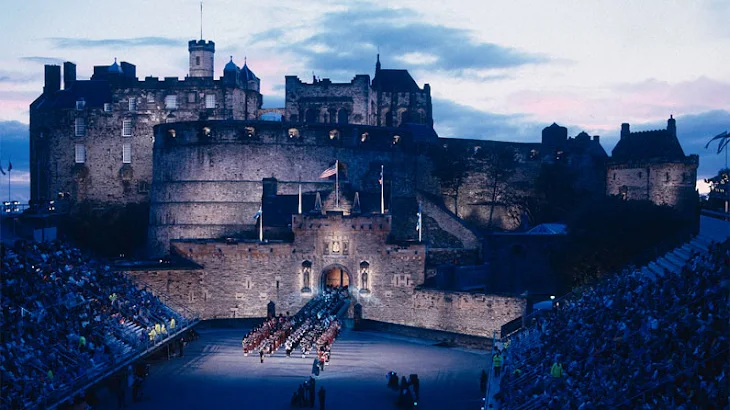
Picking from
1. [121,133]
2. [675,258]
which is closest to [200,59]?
[121,133]

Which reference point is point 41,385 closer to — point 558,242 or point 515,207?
point 558,242

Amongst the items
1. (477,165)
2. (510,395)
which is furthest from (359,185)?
(510,395)

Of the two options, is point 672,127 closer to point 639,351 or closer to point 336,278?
point 336,278

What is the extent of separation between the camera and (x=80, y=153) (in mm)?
65875

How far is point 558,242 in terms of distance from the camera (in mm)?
51281

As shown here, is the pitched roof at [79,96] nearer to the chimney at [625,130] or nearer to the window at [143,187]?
the window at [143,187]

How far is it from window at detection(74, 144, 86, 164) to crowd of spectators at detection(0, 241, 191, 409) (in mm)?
27021

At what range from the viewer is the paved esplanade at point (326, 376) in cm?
2823

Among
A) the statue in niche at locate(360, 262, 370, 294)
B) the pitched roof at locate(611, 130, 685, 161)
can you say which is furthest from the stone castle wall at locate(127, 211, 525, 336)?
the pitched roof at locate(611, 130, 685, 161)

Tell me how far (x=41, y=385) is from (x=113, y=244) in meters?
37.1

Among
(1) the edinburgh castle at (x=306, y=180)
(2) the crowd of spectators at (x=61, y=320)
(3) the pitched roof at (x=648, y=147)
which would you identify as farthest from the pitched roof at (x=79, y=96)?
(3) the pitched roof at (x=648, y=147)

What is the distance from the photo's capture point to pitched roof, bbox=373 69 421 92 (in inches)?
2832

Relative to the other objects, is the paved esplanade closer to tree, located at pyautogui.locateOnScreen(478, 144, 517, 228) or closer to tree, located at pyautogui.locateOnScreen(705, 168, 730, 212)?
tree, located at pyautogui.locateOnScreen(705, 168, 730, 212)

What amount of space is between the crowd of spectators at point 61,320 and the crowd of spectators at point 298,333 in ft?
12.6
